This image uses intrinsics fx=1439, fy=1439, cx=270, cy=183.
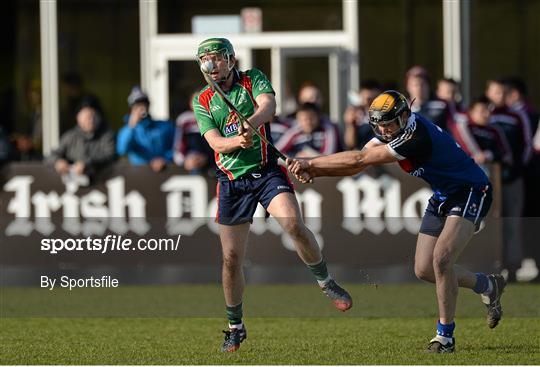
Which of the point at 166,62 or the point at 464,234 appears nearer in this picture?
the point at 464,234

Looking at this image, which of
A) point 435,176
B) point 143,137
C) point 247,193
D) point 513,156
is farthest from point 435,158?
point 143,137

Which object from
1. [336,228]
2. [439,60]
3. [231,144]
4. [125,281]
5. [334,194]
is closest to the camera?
[231,144]

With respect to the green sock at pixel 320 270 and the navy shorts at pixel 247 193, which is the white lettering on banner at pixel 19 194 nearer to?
the navy shorts at pixel 247 193

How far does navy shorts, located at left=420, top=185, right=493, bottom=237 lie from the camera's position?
9742 millimetres

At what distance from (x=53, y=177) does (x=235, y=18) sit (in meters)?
4.97

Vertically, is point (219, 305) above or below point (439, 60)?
below

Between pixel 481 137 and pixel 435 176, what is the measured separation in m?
5.10

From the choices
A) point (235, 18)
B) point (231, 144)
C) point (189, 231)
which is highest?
point (235, 18)

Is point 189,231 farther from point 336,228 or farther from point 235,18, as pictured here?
point 235,18

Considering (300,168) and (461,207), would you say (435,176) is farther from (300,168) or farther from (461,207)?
(300,168)

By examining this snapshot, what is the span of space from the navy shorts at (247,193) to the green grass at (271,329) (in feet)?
3.03

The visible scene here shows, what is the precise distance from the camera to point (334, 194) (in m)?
14.3

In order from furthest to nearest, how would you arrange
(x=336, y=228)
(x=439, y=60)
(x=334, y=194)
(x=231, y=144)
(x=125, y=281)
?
(x=439, y=60)
(x=334, y=194)
(x=336, y=228)
(x=125, y=281)
(x=231, y=144)

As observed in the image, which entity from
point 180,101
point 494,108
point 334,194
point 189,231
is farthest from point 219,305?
point 180,101
